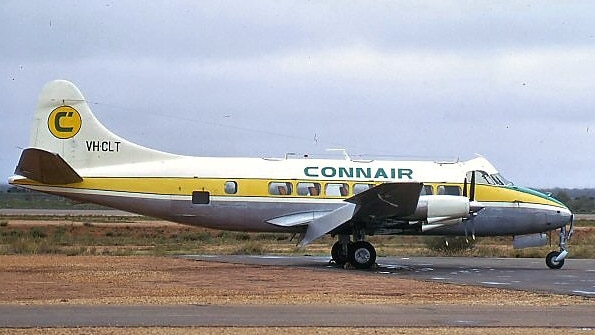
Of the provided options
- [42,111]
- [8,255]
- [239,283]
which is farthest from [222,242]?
[239,283]

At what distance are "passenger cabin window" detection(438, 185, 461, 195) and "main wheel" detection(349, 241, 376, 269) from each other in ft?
10.3

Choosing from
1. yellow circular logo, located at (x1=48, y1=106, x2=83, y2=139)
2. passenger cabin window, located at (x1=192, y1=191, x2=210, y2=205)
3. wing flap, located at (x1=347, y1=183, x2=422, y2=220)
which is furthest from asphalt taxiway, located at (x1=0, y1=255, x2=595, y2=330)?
yellow circular logo, located at (x1=48, y1=106, x2=83, y2=139)

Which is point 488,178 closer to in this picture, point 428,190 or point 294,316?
point 428,190

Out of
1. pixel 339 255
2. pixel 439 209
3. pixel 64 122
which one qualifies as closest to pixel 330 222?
pixel 339 255

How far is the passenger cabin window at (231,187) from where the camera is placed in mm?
28438

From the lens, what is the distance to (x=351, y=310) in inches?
671

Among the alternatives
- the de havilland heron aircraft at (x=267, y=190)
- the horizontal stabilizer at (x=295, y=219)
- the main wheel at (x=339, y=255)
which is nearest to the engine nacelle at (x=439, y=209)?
the de havilland heron aircraft at (x=267, y=190)

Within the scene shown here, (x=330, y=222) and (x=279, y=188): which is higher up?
(x=279, y=188)

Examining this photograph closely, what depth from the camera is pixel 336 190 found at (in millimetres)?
29000

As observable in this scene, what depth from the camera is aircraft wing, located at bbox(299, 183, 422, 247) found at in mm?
26766

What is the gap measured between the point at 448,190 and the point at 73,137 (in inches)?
443

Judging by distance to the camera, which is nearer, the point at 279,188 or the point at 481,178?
the point at 279,188

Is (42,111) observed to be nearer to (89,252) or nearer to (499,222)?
(89,252)

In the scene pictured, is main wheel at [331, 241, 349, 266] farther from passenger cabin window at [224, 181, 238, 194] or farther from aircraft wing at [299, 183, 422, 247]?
passenger cabin window at [224, 181, 238, 194]
